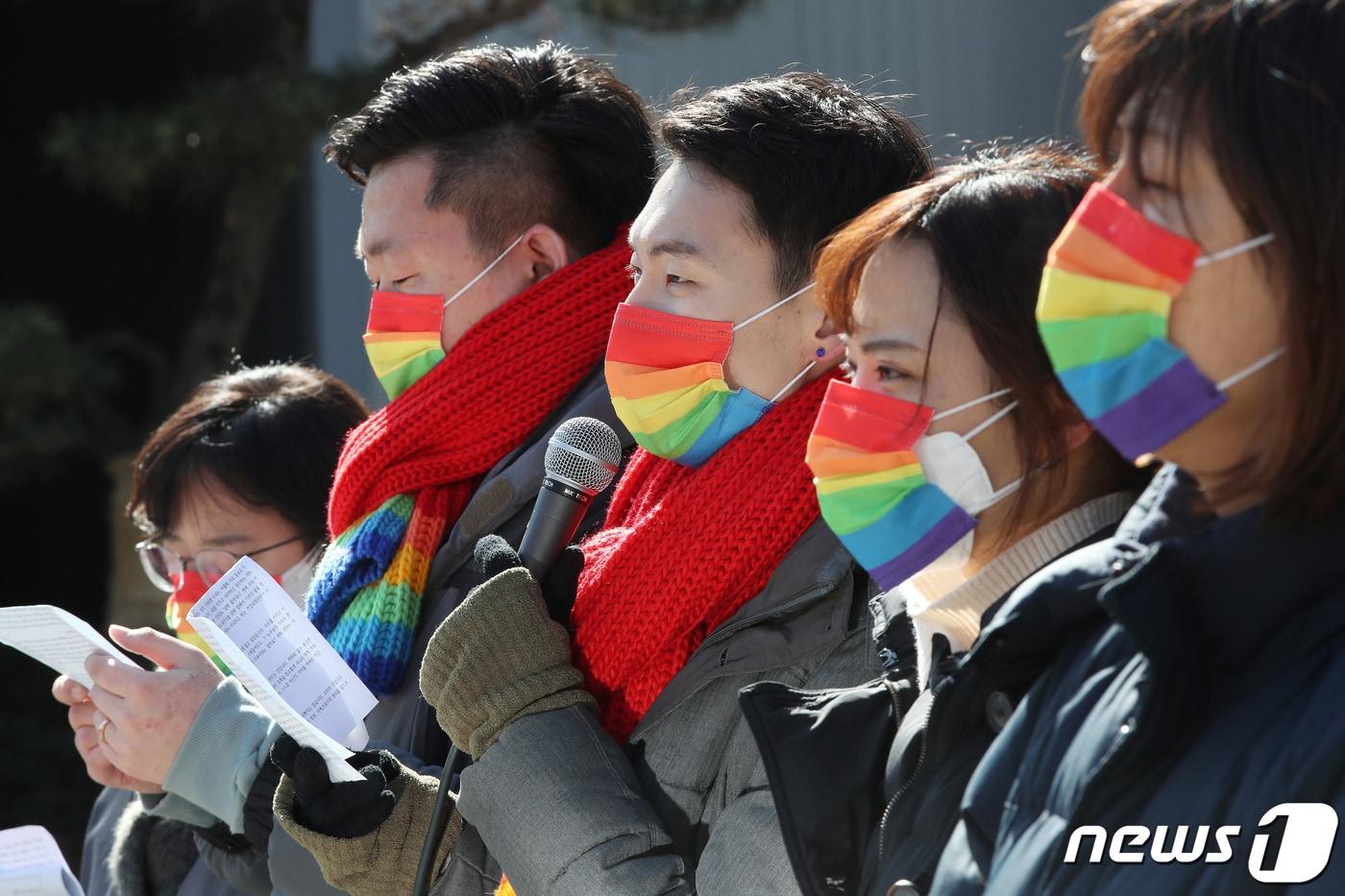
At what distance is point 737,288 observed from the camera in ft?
7.89

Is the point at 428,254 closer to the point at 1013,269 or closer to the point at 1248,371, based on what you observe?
the point at 1013,269

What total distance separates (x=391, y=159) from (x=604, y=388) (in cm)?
65

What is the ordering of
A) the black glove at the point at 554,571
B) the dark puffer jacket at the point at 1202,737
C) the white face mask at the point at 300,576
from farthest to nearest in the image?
the white face mask at the point at 300,576
the black glove at the point at 554,571
the dark puffer jacket at the point at 1202,737

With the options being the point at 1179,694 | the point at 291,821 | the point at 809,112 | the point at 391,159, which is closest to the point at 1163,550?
the point at 1179,694

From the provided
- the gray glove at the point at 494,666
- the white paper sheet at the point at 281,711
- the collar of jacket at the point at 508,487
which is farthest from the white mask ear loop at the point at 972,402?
the white paper sheet at the point at 281,711

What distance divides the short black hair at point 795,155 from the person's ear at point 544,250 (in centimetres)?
53

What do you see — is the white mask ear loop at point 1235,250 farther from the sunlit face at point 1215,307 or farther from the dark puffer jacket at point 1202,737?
the dark puffer jacket at point 1202,737

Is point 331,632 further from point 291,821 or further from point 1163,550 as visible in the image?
point 1163,550

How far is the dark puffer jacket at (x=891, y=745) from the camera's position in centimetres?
160

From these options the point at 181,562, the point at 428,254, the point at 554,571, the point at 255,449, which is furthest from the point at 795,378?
the point at 181,562

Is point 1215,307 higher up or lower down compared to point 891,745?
higher up

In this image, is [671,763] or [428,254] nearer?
[671,763]

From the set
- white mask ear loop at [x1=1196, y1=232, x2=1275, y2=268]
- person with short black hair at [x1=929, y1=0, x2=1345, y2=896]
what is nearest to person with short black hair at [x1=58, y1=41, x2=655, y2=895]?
person with short black hair at [x1=929, y1=0, x2=1345, y2=896]

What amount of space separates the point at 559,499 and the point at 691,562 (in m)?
0.21
